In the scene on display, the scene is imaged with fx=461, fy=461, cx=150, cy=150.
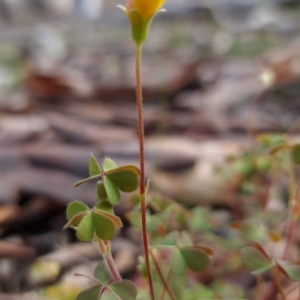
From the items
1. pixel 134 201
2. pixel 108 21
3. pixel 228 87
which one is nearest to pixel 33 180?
pixel 134 201

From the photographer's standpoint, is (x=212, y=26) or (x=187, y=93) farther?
(x=212, y=26)

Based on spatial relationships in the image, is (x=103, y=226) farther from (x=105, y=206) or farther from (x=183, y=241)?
(x=183, y=241)

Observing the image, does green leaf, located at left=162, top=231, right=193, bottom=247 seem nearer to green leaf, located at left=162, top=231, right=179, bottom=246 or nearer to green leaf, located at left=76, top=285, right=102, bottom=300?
green leaf, located at left=162, top=231, right=179, bottom=246

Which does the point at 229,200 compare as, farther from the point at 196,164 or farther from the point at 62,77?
the point at 62,77

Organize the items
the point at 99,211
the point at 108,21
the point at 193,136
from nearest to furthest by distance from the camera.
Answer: the point at 99,211 < the point at 193,136 < the point at 108,21

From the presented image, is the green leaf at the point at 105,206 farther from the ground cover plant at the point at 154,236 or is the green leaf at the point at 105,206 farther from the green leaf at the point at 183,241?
the green leaf at the point at 183,241

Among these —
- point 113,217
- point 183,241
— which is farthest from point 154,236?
point 113,217

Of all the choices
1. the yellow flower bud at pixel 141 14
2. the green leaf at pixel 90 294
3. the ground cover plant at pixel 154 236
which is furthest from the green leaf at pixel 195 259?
the yellow flower bud at pixel 141 14
